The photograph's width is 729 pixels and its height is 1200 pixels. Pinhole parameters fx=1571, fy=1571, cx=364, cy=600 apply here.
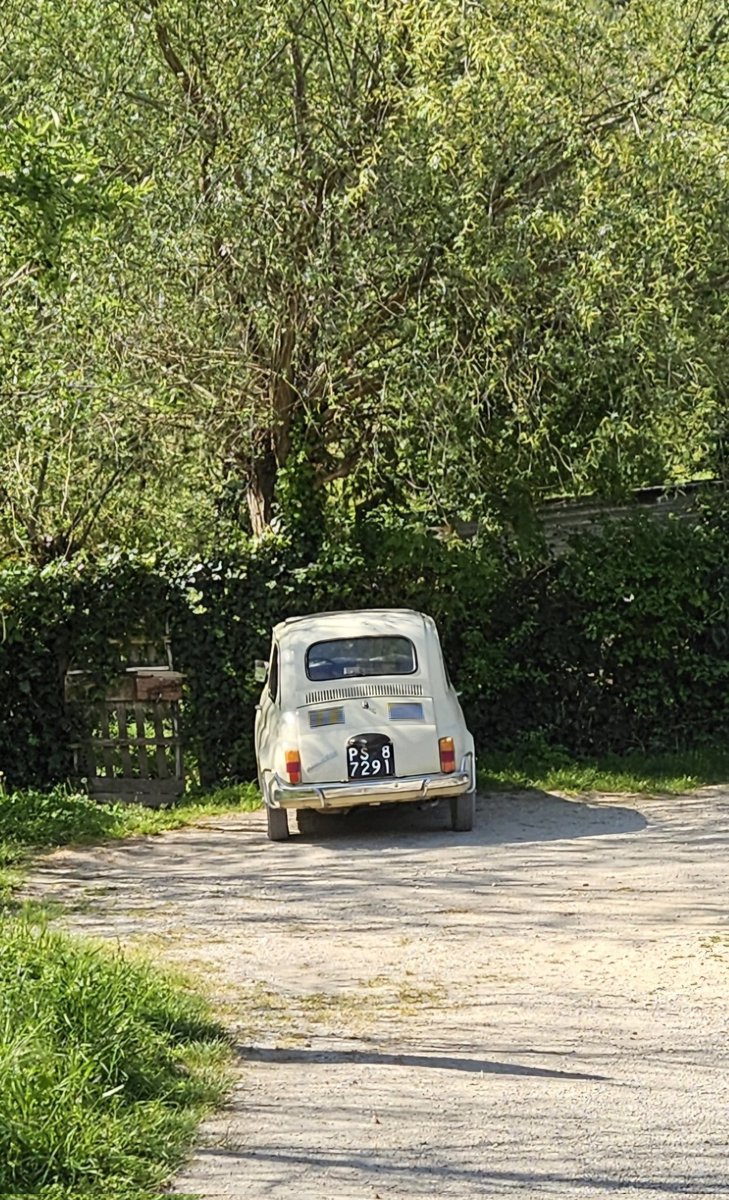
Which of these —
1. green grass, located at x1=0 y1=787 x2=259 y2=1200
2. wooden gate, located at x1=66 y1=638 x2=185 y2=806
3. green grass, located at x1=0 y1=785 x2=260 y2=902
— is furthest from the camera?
wooden gate, located at x1=66 y1=638 x2=185 y2=806

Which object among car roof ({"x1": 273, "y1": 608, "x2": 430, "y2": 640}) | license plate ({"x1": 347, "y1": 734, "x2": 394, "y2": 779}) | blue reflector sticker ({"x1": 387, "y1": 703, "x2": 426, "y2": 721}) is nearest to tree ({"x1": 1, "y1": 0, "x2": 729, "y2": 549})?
car roof ({"x1": 273, "y1": 608, "x2": 430, "y2": 640})

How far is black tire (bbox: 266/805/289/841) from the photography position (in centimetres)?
1339

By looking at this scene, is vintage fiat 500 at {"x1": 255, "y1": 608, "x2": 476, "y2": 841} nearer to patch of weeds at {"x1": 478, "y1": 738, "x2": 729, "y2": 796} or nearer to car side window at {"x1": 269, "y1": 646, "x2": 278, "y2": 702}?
car side window at {"x1": 269, "y1": 646, "x2": 278, "y2": 702}

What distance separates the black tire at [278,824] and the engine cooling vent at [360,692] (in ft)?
3.22

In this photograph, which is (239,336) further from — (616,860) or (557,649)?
(616,860)

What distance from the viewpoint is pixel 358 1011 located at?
26.2 feet

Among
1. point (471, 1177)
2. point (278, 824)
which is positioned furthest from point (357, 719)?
point (471, 1177)

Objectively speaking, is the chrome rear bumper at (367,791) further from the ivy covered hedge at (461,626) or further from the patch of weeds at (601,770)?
the ivy covered hedge at (461,626)

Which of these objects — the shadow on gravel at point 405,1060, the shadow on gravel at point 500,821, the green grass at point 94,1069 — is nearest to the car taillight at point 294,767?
the shadow on gravel at point 500,821

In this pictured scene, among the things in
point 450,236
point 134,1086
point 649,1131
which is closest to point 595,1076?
point 649,1131

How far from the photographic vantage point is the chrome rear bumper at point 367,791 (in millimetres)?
12852

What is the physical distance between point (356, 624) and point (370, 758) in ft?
5.34

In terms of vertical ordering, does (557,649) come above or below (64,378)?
below

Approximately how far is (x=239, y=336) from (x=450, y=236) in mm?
2229
